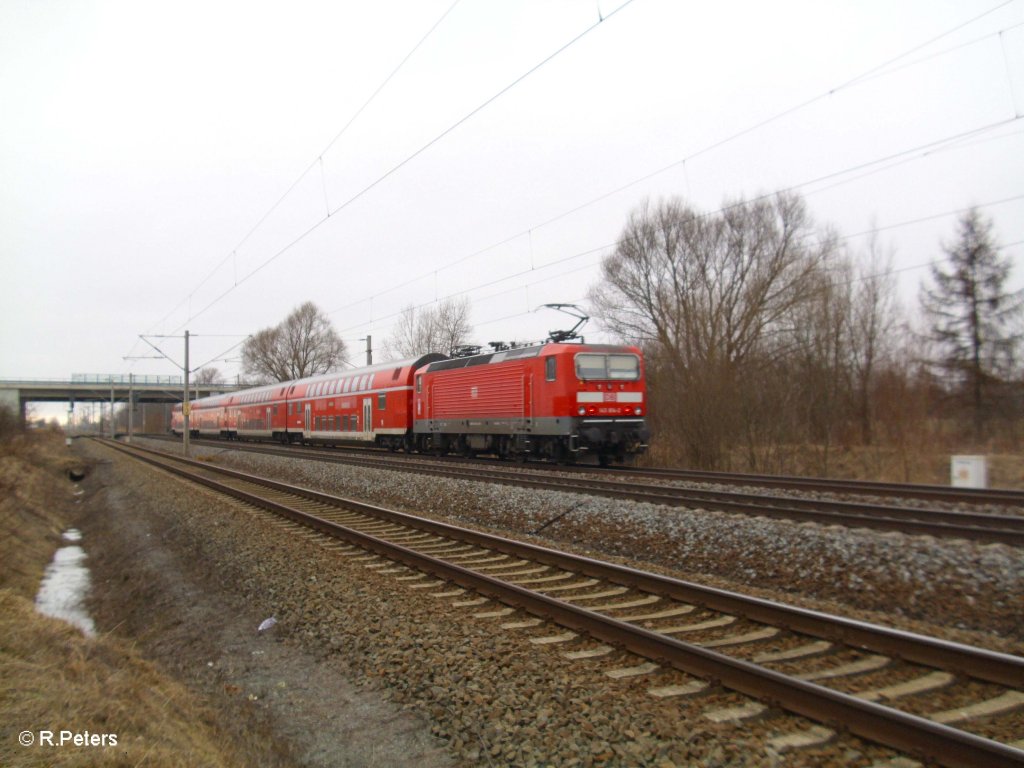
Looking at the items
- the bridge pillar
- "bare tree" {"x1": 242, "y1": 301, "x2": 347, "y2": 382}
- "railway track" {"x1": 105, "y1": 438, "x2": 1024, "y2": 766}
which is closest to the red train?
"railway track" {"x1": 105, "y1": 438, "x2": 1024, "y2": 766}

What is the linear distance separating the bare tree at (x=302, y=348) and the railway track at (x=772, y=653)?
66.6 metres

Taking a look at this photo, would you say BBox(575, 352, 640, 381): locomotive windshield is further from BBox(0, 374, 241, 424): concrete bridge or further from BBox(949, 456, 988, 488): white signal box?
BBox(0, 374, 241, 424): concrete bridge

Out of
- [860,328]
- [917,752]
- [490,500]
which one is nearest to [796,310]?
[860,328]

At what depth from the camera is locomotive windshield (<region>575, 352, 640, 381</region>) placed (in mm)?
17812

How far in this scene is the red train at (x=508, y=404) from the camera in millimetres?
17750

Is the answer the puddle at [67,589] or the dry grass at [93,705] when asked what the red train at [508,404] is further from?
the dry grass at [93,705]

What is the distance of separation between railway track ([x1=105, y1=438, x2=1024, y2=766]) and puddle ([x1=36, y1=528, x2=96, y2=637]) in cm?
522

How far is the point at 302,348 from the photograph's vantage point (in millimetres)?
72688

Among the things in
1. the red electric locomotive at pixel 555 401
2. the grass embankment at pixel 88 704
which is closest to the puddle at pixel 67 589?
the grass embankment at pixel 88 704

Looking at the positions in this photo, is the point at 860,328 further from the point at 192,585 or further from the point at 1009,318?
the point at 192,585

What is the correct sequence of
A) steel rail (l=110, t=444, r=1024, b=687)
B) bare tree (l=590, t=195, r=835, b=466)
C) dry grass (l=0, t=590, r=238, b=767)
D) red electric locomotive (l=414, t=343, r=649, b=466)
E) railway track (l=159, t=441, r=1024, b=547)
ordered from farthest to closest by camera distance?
bare tree (l=590, t=195, r=835, b=466) → red electric locomotive (l=414, t=343, r=649, b=466) → railway track (l=159, t=441, r=1024, b=547) → steel rail (l=110, t=444, r=1024, b=687) → dry grass (l=0, t=590, r=238, b=767)

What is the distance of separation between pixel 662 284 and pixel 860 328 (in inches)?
325

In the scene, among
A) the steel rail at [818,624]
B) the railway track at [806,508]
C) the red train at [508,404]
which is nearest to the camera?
the steel rail at [818,624]

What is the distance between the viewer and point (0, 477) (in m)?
18.4
